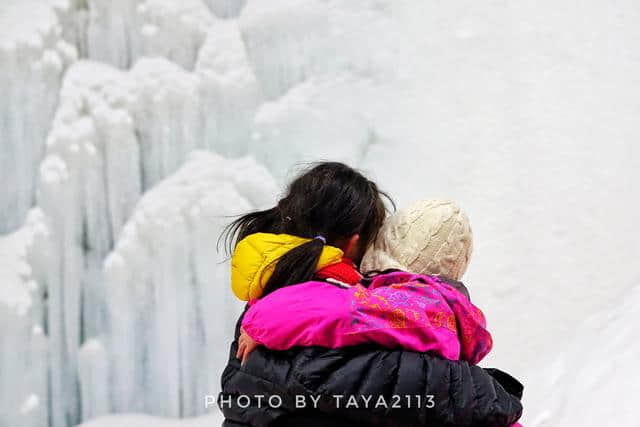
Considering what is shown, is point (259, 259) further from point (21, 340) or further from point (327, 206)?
point (21, 340)

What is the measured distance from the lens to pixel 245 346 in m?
1.00

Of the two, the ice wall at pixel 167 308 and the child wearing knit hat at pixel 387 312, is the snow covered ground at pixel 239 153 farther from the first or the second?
the child wearing knit hat at pixel 387 312

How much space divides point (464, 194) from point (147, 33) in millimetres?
1453

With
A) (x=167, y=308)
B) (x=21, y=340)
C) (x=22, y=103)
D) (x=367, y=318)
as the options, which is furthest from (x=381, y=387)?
(x=22, y=103)

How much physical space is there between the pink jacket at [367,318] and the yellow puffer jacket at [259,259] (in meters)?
0.04

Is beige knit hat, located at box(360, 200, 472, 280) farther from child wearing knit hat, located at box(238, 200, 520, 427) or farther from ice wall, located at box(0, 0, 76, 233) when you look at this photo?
ice wall, located at box(0, 0, 76, 233)

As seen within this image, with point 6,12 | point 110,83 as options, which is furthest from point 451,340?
point 6,12

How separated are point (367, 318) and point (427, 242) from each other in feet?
0.66

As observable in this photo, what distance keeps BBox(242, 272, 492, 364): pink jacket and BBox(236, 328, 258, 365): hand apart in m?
0.01

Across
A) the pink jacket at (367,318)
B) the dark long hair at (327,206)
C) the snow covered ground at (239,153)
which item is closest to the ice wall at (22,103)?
the snow covered ground at (239,153)

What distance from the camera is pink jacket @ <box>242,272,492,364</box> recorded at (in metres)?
0.92

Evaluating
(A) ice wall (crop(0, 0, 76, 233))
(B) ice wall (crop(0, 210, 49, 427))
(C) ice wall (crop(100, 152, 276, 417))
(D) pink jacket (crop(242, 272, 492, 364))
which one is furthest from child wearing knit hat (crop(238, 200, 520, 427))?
(A) ice wall (crop(0, 0, 76, 233))

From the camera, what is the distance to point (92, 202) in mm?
2930

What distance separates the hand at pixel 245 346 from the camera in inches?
38.7
